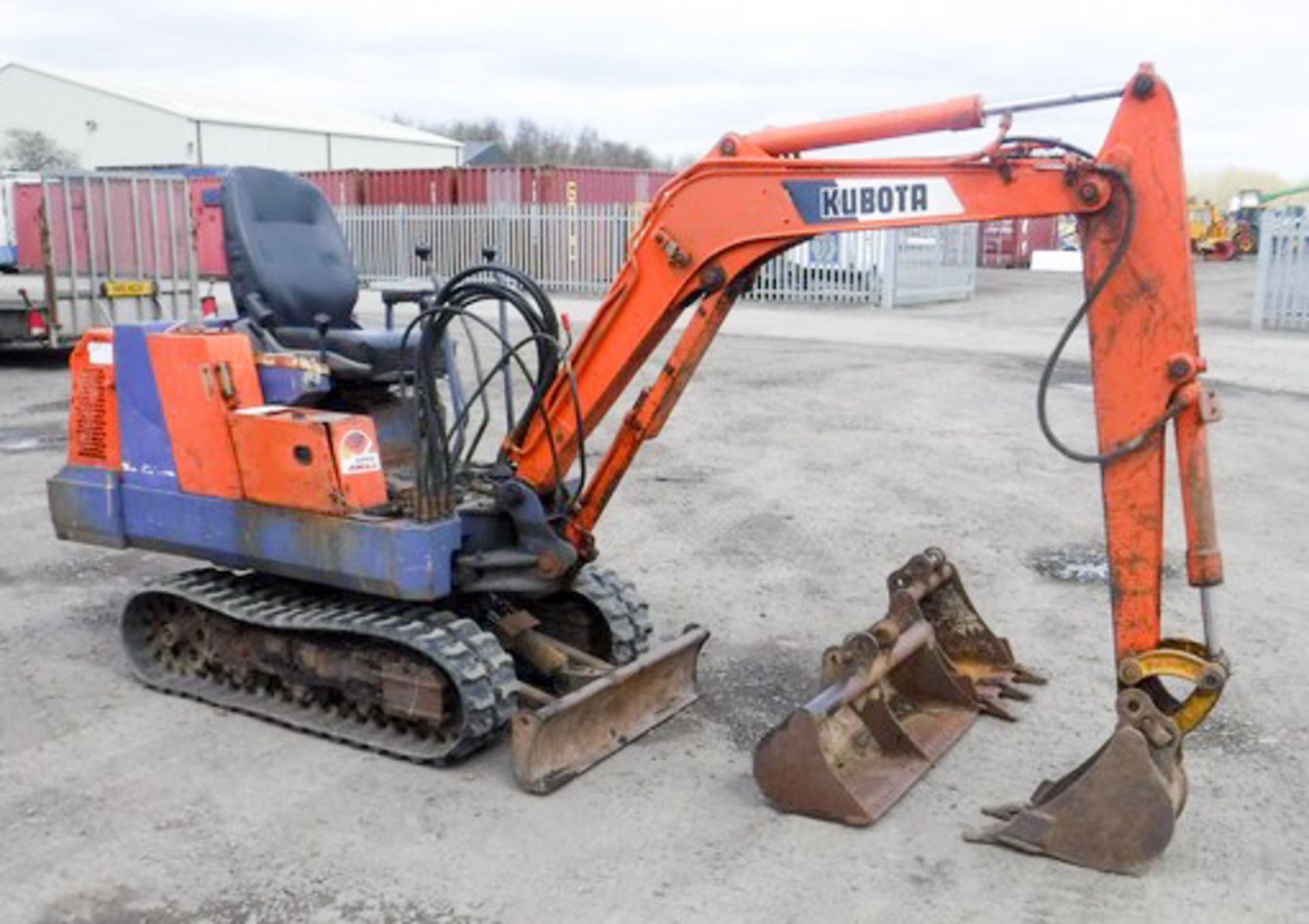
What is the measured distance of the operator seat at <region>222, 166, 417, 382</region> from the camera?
18.7ft

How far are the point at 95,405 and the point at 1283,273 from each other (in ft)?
64.2

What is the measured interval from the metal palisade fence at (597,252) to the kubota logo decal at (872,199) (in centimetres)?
1807

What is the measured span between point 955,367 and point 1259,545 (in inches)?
311

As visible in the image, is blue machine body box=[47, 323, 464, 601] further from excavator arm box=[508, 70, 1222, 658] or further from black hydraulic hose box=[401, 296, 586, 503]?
excavator arm box=[508, 70, 1222, 658]

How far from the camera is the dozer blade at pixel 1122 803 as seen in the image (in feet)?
13.4

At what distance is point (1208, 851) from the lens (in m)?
4.35

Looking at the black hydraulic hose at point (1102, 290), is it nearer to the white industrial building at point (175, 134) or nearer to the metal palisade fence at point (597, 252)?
the metal palisade fence at point (597, 252)

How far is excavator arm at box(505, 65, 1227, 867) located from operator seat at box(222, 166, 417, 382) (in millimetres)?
1575

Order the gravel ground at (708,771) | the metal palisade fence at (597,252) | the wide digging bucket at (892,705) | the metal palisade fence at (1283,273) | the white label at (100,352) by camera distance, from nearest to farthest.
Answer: the gravel ground at (708,771)
the wide digging bucket at (892,705)
the white label at (100,352)
the metal palisade fence at (1283,273)
the metal palisade fence at (597,252)

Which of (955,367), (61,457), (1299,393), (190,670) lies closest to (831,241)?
(955,367)

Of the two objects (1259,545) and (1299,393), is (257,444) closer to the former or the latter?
(1259,545)

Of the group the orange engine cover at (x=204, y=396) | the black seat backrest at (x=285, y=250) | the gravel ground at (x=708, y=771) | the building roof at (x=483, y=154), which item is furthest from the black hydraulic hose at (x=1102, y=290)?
the building roof at (x=483, y=154)

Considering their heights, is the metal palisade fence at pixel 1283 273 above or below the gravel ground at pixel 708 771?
above

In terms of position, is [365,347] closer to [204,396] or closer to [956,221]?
[204,396]
